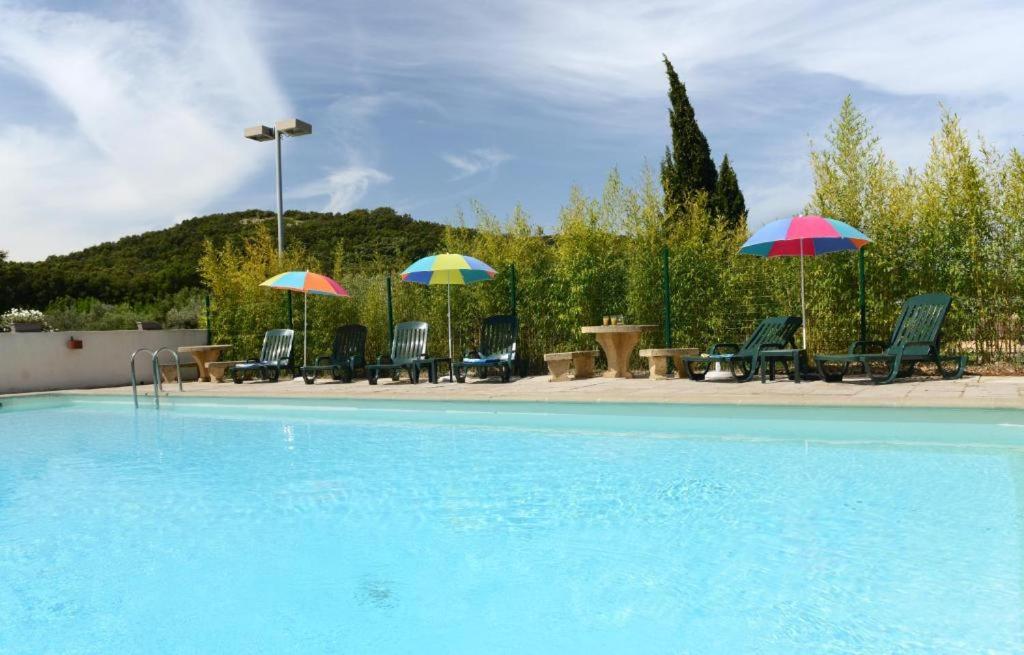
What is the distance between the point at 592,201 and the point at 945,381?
528 centimetres

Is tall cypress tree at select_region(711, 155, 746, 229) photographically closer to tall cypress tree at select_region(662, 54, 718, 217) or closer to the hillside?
tall cypress tree at select_region(662, 54, 718, 217)

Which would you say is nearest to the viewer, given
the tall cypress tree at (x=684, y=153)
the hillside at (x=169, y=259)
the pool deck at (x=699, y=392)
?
the pool deck at (x=699, y=392)

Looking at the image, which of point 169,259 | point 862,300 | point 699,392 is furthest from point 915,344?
point 169,259

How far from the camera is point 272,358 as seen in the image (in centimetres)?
1190

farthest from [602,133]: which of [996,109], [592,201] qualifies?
[996,109]

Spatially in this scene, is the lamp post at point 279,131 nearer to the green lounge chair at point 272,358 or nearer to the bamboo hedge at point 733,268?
the bamboo hedge at point 733,268

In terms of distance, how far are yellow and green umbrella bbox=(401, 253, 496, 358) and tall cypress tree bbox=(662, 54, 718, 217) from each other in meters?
12.1

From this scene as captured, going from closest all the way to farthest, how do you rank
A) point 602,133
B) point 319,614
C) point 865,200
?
point 319,614
point 865,200
point 602,133

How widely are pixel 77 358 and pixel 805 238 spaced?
11815mm

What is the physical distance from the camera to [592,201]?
1073 cm

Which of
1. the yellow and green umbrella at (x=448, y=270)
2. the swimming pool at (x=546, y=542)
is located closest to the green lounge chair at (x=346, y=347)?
the yellow and green umbrella at (x=448, y=270)

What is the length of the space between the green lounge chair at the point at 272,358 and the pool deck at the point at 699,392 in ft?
4.63

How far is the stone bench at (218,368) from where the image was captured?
12.1 m

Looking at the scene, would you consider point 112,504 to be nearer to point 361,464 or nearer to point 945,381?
point 361,464
